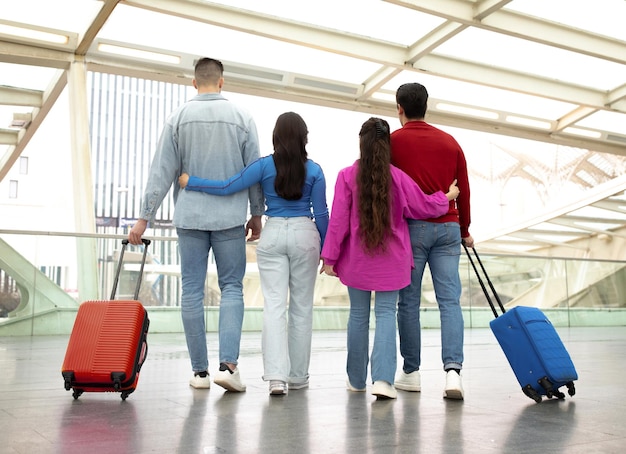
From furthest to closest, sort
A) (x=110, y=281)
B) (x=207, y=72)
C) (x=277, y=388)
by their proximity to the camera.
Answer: (x=110, y=281), (x=207, y=72), (x=277, y=388)

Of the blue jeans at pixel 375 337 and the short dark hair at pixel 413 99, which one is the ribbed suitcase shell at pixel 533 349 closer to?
the blue jeans at pixel 375 337

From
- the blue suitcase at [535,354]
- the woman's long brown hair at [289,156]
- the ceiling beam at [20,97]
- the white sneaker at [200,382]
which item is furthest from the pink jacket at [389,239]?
the ceiling beam at [20,97]

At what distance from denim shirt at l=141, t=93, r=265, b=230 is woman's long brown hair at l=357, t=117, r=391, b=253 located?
0.68 metres

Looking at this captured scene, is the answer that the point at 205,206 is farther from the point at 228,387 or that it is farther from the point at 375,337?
the point at 375,337

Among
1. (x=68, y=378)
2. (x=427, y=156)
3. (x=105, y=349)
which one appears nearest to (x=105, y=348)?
(x=105, y=349)

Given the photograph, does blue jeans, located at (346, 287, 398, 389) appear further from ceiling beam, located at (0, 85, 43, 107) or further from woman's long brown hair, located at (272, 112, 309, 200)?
ceiling beam, located at (0, 85, 43, 107)

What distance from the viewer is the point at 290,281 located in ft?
12.6

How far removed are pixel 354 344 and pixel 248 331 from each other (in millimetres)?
5531

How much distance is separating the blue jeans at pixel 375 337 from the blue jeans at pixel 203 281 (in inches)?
24.1

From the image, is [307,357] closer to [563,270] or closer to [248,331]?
[248,331]

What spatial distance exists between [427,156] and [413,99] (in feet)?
1.13

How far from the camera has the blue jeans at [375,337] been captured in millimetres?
3471

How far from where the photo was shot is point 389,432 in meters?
2.52

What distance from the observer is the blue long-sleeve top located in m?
3.78
